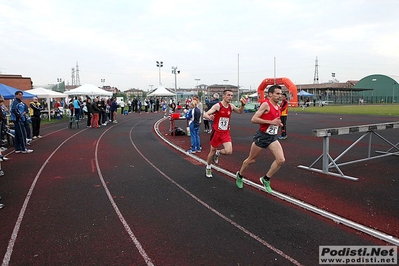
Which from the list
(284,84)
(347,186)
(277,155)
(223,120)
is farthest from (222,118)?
(284,84)

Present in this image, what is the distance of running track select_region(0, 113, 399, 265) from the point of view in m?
3.43

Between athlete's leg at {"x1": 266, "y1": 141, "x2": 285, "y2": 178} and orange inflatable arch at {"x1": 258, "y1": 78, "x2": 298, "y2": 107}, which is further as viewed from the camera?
orange inflatable arch at {"x1": 258, "y1": 78, "x2": 298, "y2": 107}

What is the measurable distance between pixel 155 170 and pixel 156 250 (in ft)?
13.0

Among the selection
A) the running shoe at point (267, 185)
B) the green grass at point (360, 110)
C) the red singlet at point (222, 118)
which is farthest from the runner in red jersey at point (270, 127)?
the green grass at point (360, 110)

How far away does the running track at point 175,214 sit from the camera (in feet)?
11.3

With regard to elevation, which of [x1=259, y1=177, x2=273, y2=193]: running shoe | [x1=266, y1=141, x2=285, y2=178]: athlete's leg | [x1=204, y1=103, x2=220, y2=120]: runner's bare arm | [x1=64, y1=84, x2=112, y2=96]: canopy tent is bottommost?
[x1=259, y1=177, x2=273, y2=193]: running shoe

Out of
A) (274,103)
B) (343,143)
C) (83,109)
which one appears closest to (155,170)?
(274,103)

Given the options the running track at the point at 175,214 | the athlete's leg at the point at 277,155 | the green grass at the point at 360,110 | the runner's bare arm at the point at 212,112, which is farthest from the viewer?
the green grass at the point at 360,110

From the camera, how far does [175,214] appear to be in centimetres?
454

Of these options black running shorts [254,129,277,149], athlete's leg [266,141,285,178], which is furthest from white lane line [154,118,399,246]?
black running shorts [254,129,277,149]

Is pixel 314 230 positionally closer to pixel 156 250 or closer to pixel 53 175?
pixel 156 250

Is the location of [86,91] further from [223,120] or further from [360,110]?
[360,110]

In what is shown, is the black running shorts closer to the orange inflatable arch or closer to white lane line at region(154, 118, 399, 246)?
white lane line at region(154, 118, 399, 246)

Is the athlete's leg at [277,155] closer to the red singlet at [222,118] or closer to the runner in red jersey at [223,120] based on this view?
the runner in red jersey at [223,120]
